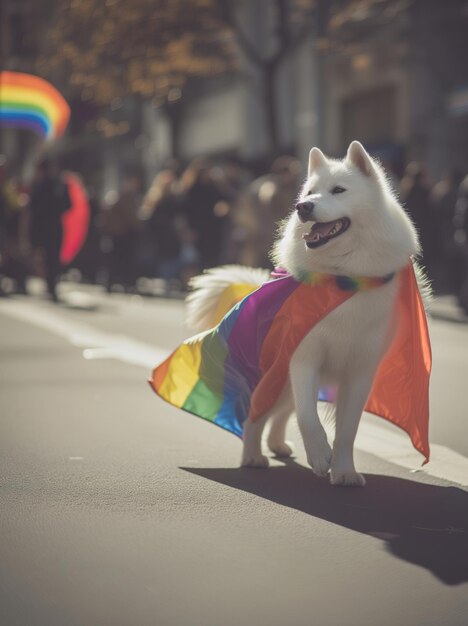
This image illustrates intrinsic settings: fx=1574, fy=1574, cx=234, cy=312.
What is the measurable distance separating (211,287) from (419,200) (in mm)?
12519

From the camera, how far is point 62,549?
5348 mm

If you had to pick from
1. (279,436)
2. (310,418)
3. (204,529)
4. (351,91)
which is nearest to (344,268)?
(310,418)

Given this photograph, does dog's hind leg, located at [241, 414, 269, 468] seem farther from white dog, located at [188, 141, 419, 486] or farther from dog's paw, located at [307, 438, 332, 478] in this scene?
dog's paw, located at [307, 438, 332, 478]

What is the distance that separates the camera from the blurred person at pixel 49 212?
23.0 m

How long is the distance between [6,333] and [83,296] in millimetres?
8232

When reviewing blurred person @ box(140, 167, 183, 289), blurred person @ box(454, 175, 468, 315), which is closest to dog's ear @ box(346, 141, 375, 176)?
blurred person @ box(454, 175, 468, 315)

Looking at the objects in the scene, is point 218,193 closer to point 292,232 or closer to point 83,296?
point 83,296

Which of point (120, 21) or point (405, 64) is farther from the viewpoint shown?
point (405, 64)

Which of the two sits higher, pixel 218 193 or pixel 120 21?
pixel 120 21

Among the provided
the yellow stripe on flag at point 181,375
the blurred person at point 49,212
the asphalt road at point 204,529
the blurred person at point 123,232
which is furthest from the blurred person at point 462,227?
the yellow stripe on flag at point 181,375

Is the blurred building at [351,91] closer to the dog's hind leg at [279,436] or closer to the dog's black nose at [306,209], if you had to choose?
the dog's hind leg at [279,436]

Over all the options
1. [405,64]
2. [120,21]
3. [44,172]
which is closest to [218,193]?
[44,172]

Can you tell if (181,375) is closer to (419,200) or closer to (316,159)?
(316,159)

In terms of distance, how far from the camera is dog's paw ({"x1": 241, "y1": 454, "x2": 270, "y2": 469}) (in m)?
7.17
